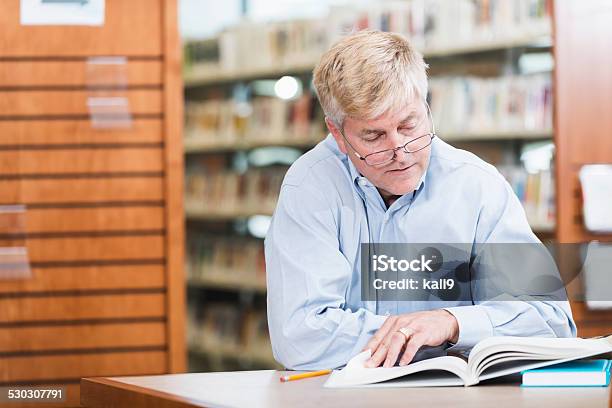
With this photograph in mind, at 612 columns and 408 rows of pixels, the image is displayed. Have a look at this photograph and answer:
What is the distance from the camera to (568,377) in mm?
1657

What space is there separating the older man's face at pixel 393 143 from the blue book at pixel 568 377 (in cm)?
64

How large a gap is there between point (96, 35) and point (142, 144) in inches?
17.6

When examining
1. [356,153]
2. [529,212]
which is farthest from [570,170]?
[356,153]

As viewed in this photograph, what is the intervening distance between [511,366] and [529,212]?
270 centimetres

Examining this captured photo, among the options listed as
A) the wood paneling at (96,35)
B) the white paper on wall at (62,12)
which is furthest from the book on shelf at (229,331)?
the white paper on wall at (62,12)

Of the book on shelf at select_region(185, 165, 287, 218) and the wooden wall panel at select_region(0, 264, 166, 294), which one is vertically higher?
the book on shelf at select_region(185, 165, 287, 218)

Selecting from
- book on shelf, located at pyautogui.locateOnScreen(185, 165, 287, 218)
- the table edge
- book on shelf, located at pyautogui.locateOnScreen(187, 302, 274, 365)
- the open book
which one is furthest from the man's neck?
book on shelf, located at pyautogui.locateOnScreen(187, 302, 274, 365)

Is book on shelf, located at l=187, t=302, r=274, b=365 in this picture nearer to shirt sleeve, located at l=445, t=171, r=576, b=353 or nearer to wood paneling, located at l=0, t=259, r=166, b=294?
wood paneling, located at l=0, t=259, r=166, b=294

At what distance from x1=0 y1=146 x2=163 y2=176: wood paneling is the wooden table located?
2110 millimetres

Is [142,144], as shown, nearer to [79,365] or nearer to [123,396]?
[79,365]

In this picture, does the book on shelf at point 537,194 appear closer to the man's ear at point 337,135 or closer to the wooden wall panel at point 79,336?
the wooden wall panel at point 79,336

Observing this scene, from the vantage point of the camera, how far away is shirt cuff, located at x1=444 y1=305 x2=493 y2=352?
1916mm

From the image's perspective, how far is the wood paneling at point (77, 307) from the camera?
3.84 m

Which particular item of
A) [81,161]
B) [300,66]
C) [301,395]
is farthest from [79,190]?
[301,395]
